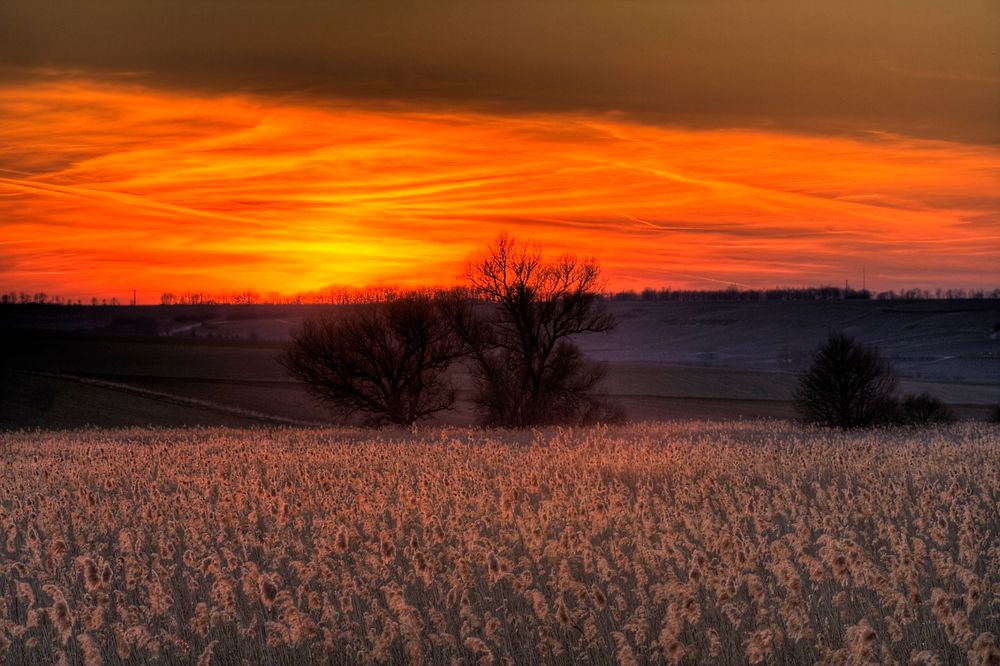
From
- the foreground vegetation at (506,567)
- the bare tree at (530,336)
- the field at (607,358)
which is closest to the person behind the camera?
the foreground vegetation at (506,567)

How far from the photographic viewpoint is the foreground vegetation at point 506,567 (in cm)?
764

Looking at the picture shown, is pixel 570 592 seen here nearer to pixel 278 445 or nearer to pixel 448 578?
pixel 448 578

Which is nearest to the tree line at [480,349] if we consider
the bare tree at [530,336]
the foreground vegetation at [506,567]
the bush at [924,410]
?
the bare tree at [530,336]

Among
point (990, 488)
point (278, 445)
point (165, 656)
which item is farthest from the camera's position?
point (278, 445)

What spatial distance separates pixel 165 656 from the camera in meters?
8.12

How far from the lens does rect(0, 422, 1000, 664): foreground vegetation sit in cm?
764

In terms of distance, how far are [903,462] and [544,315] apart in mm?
31301

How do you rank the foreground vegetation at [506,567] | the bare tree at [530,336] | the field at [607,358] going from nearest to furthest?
the foreground vegetation at [506,567]
the bare tree at [530,336]
the field at [607,358]

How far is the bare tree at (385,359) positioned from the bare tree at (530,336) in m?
1.82

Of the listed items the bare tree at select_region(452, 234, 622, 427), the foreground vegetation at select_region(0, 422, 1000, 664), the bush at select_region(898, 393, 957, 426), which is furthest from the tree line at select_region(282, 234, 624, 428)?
the foreground vegetation at select_region(0, 422, 1000, 664)

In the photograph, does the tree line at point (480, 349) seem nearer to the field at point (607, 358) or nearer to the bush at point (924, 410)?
the field at point (607, 358)

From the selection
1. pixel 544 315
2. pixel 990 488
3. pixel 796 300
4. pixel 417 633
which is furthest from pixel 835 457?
pixel 796 300

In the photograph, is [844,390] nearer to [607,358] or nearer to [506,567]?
[506,567]

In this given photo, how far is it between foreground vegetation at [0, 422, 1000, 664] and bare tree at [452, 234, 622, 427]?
30316 millimetres
